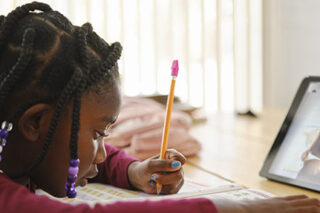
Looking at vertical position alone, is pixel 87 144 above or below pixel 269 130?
above

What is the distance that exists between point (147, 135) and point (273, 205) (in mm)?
627

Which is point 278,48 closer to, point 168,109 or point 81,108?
point 168,109

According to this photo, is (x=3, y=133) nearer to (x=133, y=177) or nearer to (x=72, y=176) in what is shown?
(x=72, y=176)

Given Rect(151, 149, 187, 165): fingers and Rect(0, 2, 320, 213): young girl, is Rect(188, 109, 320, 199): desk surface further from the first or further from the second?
Rect(0, 2, 320, 213): young girl

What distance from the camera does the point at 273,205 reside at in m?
0.55

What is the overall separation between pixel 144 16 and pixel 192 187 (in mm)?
1541

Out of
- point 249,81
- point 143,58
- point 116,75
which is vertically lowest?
point 249,81

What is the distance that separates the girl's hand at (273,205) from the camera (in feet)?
1.75

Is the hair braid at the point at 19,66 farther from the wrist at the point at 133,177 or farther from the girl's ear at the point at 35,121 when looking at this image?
the wrist at the point at 133,177

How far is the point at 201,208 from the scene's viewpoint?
1.73 ft

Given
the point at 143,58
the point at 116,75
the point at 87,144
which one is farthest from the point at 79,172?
the point at 143,58

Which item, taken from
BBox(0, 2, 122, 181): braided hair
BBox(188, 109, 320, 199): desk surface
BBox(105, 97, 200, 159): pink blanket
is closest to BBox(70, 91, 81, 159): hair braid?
BBox(0, 2, 122, 181): braided hair

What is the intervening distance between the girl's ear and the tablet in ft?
1.56

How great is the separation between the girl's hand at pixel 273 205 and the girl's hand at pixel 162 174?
0.84 ft
